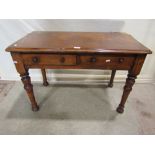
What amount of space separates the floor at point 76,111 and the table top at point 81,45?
69 centimetres

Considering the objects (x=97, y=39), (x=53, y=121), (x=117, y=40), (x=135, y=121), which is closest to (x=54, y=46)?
(x=97, y=39)

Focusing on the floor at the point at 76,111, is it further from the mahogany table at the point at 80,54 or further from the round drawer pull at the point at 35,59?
the round drawer pull at the point at 35,59

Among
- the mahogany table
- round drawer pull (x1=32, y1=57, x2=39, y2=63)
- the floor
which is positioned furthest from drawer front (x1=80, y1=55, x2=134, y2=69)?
the floor

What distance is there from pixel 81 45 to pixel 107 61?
23 cm

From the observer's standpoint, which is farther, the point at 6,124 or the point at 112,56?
the point at 6,124

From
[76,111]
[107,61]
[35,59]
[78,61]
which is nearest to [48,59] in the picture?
[35,59]

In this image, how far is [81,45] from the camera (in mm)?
999

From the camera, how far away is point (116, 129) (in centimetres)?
119

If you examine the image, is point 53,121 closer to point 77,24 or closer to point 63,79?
point 63,79

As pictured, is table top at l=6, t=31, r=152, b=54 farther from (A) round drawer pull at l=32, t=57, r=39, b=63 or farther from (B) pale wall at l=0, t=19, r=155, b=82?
(B) pale wall at l=0, t=19, r=155, b=82

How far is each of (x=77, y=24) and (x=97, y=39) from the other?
45 cm

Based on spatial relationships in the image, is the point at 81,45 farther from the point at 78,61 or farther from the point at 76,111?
the point at 76,111

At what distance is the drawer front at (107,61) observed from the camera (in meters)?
0.98
